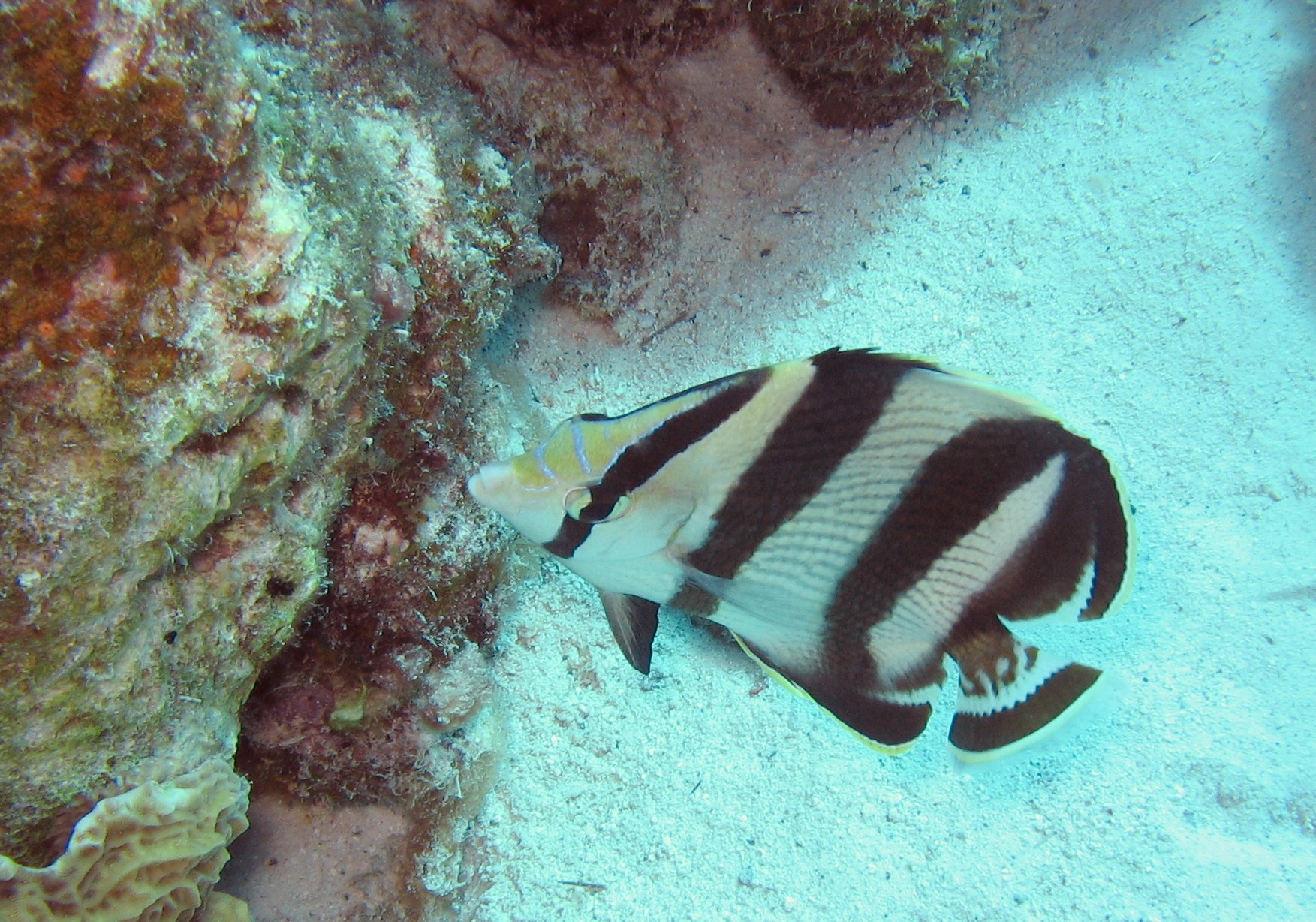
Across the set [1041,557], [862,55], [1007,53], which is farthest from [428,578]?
[1007,53]

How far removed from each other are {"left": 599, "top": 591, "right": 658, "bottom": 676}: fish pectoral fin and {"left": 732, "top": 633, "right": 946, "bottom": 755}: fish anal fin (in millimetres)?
353

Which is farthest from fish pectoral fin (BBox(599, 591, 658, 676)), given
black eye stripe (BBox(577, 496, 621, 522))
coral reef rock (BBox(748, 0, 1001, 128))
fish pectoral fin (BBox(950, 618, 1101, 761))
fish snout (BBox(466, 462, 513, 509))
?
coral reef rock (BBox(748, 0, 1001, 128))

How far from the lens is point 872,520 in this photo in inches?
62.2

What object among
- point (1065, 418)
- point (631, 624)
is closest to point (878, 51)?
point (1065, 418)

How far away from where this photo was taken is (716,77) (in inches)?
127

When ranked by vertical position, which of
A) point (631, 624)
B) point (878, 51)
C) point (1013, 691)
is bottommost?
point (1013, 691)

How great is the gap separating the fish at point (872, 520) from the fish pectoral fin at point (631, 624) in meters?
0.17

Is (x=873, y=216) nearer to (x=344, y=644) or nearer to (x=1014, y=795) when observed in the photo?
(x=1014, y=795)

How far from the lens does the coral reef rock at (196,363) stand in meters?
1.28

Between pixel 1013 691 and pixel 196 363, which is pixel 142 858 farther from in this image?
pixel 1013 691

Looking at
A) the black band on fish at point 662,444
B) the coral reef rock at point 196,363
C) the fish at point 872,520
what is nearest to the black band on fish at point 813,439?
the fish at point 872,520

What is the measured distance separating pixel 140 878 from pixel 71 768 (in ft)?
1.32

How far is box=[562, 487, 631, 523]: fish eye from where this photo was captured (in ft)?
5.27

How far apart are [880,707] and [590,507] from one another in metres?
0.87
